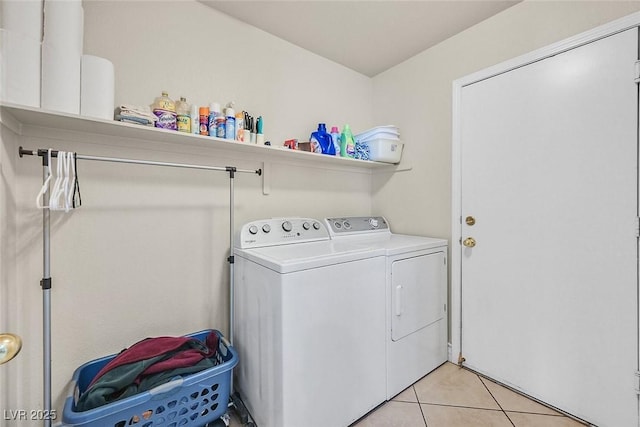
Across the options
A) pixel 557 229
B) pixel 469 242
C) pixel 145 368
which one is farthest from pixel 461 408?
pixel 145 368

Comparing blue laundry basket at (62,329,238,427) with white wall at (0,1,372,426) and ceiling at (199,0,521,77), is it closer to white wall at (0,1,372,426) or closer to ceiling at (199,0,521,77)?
white wall at (0,1,372,426)

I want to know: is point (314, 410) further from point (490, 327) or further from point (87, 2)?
point (87, 2)

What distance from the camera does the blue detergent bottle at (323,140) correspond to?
2.04 metres

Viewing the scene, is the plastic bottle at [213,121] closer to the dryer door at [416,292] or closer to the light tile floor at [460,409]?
the dryer door at [416,292]

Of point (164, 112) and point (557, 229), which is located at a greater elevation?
point (164, 112)

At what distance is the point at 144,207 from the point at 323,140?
1256 millimetres

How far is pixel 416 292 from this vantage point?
1761mm

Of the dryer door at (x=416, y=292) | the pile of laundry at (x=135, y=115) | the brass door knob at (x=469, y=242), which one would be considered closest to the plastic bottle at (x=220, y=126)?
the pile of laundry at (x=135, y=115)

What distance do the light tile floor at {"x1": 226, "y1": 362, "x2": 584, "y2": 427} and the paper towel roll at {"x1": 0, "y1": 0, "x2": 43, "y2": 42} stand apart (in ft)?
6.60

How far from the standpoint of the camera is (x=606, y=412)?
55.1 inches

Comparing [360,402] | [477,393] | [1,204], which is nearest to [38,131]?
[1,204]

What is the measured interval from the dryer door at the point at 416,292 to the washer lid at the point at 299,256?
0.82ft

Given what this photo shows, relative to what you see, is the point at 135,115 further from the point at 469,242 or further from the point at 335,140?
the point at 469,242

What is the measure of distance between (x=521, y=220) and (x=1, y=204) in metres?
2.61
